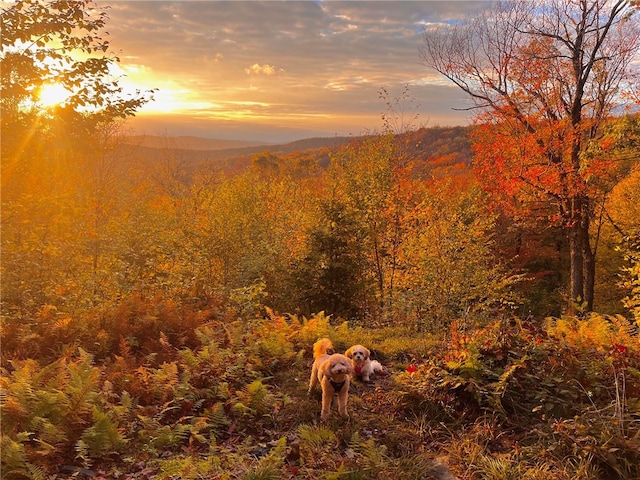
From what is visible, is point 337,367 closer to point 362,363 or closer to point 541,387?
point 362,363

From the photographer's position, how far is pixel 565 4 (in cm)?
1678

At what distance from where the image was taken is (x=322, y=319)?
9.29 m

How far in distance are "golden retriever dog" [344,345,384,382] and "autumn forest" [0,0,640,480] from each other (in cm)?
16

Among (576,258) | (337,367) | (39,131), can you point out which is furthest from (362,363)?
(576,258)

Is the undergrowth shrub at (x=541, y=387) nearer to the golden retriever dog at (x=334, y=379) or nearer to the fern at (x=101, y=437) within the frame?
the golden retriever dog at (x=334, y=379)

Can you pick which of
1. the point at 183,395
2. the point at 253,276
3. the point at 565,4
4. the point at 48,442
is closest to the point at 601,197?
the point at 565,4

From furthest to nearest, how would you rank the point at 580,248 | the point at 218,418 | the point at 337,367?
1. the point at 580,248
2. the point at 218,418
3. the point at 337,367

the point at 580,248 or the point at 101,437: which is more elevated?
the point at 580,248

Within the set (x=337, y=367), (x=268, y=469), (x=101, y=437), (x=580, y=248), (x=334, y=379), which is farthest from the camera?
(x=580, y=248)

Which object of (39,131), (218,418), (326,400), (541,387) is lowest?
(218,418)

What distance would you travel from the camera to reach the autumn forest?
465cm

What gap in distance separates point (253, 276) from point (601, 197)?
17.0m

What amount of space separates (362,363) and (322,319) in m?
2.59

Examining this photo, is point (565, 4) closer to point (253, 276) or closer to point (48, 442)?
point (253, 276)
